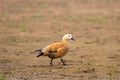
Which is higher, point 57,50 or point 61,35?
point 61,35

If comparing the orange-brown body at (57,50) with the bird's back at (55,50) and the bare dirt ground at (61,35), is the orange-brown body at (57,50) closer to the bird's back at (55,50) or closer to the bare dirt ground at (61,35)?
the bird's back at (55,50)

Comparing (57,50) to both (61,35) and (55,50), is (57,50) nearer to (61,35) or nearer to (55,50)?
(55,50)

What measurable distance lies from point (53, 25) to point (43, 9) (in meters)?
6.45

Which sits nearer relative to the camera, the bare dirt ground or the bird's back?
the bare dirt ground

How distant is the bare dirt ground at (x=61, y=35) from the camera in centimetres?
1298

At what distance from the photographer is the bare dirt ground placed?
13.0 meters

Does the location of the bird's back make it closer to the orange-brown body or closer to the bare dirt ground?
the orange-brown body

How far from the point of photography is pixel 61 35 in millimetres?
20172

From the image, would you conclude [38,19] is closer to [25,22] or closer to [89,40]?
[25,22]

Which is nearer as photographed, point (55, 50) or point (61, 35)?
point (55, 50)

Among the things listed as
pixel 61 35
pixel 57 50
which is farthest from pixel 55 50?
pixel 61 35

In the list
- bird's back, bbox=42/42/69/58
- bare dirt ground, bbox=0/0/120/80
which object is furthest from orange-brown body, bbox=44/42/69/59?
bare dirt ground, bbox=0/0/120/80

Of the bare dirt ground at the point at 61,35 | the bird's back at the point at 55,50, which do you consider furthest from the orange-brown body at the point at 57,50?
the bare dirt ground at the point at 61,35

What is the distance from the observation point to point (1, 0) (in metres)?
34.0
